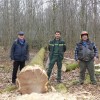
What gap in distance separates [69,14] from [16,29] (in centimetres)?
627

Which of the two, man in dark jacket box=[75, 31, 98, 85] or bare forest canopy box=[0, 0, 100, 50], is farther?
bare forest canopy box=[0, 0, 100, 50]

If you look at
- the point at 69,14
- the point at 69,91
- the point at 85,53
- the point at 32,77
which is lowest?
the point at 69,91

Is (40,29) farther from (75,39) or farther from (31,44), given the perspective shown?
(75,39)

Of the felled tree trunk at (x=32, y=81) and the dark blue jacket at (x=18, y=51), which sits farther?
the dark blue jacket at (x=18, y=51)

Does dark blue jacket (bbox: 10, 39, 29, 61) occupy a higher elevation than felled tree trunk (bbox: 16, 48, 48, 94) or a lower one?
higher

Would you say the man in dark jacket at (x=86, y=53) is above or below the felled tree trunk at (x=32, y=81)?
above

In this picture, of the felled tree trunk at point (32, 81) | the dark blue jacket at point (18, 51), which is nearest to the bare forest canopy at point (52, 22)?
the dark blue jacket at point (18, 51)

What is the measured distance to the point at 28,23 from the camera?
3225 cm

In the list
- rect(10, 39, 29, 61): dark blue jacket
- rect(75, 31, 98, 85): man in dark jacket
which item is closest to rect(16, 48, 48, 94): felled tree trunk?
rect(10, 39, 29, 61): dark blue jacket

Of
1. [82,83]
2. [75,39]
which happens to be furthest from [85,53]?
[75,39]

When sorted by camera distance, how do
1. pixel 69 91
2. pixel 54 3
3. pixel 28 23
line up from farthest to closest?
pixel 28 23 → pixel 54 3 → pixel 69 91

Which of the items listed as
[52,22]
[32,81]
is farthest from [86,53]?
[52,22]

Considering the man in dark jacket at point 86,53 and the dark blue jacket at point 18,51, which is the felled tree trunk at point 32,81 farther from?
the man in dark jacket at point 86,53

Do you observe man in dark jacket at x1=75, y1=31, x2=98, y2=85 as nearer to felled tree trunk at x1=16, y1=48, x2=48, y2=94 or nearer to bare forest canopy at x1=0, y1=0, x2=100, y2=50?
felled tree trunk at x1=16, y1=48, x2=48, y2=94
